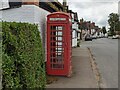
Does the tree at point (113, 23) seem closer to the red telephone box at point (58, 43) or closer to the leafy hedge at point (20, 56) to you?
the red telephone box at point (58, 43)

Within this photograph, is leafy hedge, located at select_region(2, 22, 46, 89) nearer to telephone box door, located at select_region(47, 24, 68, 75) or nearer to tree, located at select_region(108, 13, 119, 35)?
telephone box door, located at select_region(47, 24, 68, 75)

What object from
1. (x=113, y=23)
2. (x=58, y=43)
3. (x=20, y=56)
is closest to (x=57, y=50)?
(x=58, y=43)

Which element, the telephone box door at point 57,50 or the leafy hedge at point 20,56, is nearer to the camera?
the leafy hedge at point 20,56

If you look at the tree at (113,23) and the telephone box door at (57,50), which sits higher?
the tree at (113,23)

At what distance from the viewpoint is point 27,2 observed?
458 inches

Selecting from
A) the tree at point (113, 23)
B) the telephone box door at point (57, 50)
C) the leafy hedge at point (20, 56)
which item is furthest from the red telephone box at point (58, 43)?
the tree at point (113, 23)

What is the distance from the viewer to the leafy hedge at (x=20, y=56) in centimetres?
551

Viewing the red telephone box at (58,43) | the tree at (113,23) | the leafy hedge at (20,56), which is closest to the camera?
the leafy hedge at (20,56)

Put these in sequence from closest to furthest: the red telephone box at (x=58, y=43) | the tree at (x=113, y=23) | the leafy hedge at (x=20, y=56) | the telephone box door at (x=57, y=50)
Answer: the leafy hedge at (x=20, y=56) → the red telephone box at (x=58, y=43) → the telephone box door at (x=57, y=50) → the tree at (x=113, y=23)

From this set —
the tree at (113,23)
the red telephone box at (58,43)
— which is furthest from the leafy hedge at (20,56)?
the tree at (113,23)

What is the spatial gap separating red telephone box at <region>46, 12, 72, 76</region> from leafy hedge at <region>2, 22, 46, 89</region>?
3.36 metres

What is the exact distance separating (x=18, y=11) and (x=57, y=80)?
2877 millimetres

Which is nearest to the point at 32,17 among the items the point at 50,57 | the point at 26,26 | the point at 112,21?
the point at 50,57

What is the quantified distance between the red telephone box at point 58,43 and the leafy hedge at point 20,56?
336cm
